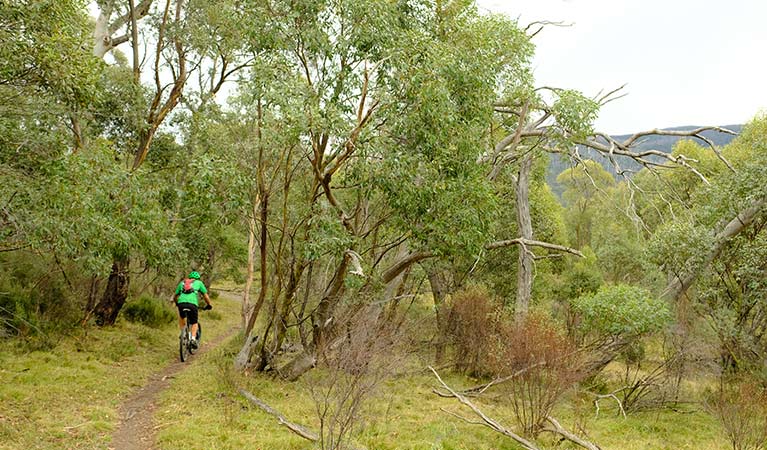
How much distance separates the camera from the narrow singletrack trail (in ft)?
19.9

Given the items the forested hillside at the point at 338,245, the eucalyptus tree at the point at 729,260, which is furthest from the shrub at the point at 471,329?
the eucalyptus tree at the point at 729,260

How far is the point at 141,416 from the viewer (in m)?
7.11

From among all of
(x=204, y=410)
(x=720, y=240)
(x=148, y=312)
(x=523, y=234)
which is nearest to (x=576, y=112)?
(x=720, y=240)

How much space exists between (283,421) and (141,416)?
1964mm

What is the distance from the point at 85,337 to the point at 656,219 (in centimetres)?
2360

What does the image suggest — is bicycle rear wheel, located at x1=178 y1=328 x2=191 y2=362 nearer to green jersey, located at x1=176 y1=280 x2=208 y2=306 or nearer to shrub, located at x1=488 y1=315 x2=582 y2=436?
green jersey, located at x1=176 y1=280 x2=208 y2=306

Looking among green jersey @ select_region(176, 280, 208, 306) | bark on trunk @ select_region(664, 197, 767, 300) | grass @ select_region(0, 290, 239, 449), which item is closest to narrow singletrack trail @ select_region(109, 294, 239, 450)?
grass @ select_region(0, 290, 239, 449)

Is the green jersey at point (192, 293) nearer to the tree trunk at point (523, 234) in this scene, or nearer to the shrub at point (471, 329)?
the shrub at point (471, 329)

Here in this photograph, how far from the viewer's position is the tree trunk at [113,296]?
12234 mm

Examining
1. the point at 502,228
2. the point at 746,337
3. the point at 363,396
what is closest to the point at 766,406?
the point at 746,337

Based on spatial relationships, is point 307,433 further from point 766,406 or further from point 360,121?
point 766,406

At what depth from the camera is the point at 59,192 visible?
22.0 feet

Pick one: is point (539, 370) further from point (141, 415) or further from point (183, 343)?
point (183, 343)

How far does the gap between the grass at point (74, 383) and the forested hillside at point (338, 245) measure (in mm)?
48
